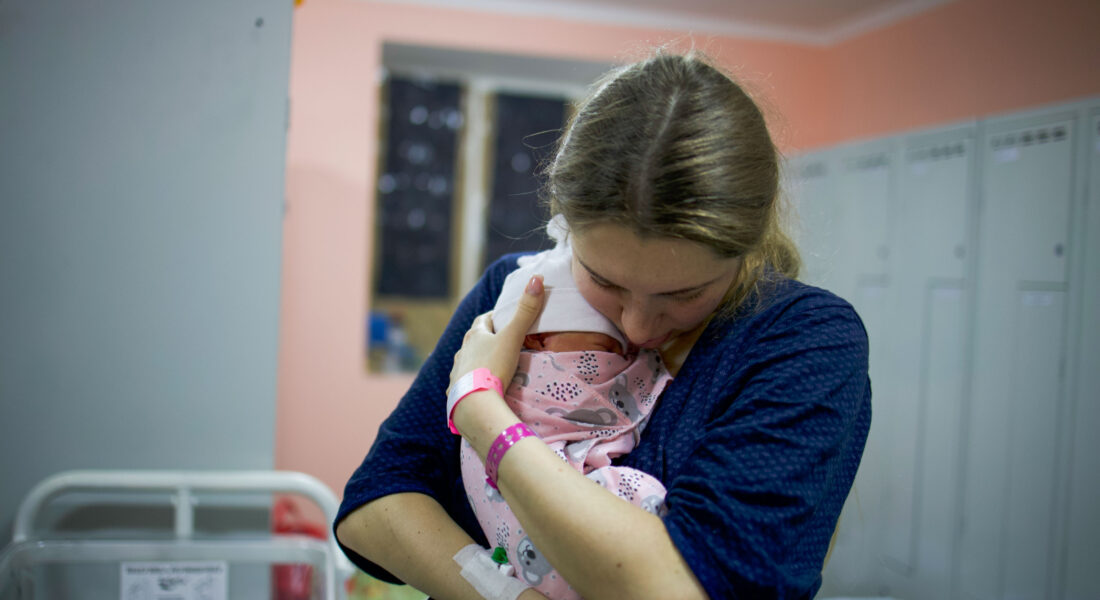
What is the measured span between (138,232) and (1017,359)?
2.51 metres

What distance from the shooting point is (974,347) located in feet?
8.30

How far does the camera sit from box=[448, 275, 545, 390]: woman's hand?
0.95m

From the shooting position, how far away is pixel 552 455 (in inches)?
32.1

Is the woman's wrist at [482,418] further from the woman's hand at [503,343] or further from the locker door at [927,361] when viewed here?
the locker door at [927,361]

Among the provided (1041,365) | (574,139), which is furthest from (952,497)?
(574,139)

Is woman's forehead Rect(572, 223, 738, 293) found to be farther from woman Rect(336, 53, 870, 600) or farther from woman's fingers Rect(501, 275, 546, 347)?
woman's fingers Rect(501, 275, 546, 347)

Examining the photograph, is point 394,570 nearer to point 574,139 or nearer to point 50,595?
point 574,139

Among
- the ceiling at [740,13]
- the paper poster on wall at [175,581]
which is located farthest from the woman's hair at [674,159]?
the ceiling at [740,13]

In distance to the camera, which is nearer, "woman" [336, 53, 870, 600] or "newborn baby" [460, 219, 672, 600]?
"woman" [336, 53, 870, 600]

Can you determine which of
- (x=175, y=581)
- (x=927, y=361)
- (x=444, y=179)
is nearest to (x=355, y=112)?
(x=444, y=179)

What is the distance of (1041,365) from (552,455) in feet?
6.74

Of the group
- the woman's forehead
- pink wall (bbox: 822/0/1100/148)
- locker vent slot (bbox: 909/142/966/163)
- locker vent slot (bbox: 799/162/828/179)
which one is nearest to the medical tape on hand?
the woman's forehead

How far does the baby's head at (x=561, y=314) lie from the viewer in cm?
100

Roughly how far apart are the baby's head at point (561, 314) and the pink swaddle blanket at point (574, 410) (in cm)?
2
